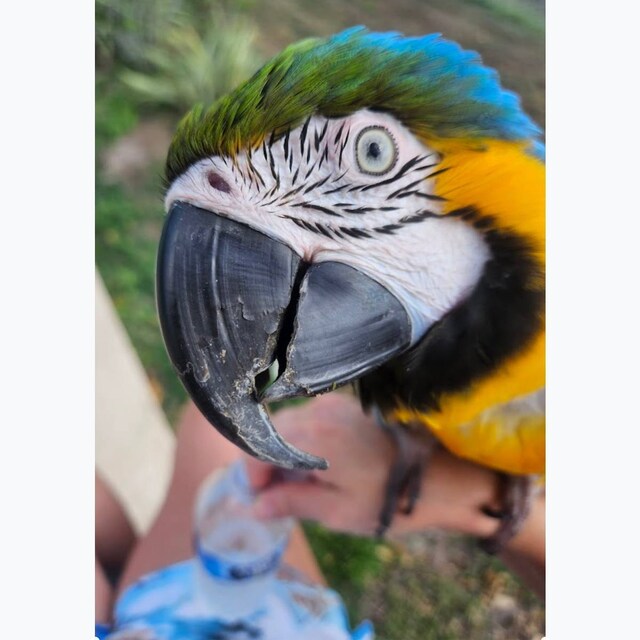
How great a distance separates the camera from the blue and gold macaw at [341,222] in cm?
63

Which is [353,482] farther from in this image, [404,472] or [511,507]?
[511,507]

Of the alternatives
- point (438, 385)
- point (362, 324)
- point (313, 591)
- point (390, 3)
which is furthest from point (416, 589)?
point (390, 3)

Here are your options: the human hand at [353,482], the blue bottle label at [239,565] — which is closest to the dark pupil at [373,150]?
the human hand at [353,482]

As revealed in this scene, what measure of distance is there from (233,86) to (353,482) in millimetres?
543

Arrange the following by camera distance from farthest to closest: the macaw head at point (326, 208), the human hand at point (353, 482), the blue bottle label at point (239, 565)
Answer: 1. the blue bottle label at point (239, 565)
2. the human hand at point (353, 482)
3. the macaw head at point (326, 208)

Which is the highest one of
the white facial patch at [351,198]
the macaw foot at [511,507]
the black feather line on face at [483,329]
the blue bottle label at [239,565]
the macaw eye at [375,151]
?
the macaw eye at [375,151]

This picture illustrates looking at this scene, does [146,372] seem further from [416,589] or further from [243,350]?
[416,589]

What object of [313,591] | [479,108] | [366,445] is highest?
[479,108]

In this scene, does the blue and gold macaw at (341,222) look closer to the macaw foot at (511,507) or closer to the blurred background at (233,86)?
the blurred background at (233,86)

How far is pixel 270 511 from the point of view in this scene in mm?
916

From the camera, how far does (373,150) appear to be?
63cm

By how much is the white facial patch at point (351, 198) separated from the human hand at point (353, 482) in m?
0.22

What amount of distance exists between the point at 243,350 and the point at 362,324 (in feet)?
0.43

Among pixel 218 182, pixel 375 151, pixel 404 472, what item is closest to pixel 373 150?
pixel 375 151
